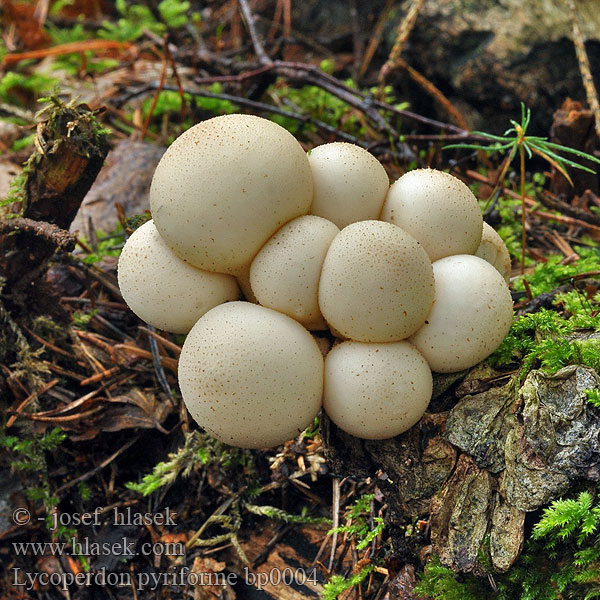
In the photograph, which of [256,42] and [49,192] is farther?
[256,42]

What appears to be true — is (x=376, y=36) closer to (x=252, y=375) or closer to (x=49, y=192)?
(x=49, y=192)

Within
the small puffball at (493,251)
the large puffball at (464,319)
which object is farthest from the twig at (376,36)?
the large puffball at (464,319)

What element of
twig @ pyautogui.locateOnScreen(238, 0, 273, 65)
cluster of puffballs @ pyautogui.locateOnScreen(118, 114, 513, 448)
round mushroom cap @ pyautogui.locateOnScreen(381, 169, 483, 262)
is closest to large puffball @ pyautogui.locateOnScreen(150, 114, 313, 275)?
cluster of puffballs @ pyautogui.locateOnScreen(118, 114, 513, 448)

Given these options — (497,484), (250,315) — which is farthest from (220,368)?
(497,484)

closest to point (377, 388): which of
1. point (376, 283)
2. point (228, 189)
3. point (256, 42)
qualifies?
point (376, 283)

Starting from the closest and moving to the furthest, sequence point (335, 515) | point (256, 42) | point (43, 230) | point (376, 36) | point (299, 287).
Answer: point (299, 287), point (43, 230), point (335, 515), point (256, 42), point (376, 36)

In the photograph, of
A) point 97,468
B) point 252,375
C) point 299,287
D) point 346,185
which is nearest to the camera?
point 252,375

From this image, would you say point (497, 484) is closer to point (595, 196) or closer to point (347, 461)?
point (347, 461)
